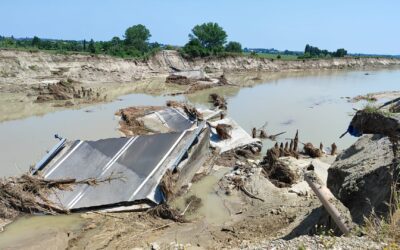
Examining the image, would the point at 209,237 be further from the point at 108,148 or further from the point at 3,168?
the point at 3,168

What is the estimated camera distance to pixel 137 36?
64938 millimetres

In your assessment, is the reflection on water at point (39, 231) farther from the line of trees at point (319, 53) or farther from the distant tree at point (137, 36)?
the line of trees at point (319, 53)

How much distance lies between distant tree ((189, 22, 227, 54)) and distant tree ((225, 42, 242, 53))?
1249mm

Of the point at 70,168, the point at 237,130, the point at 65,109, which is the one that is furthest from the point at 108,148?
the point at 65,109

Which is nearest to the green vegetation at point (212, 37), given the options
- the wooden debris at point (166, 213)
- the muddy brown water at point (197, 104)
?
the muddy brown water at point (197, 104)

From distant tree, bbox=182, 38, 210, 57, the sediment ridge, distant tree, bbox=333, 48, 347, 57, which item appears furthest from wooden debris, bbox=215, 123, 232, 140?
distant tree, bbox=333, 48, 347, 57

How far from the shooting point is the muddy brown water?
8578mm

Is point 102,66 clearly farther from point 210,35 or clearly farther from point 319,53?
point 319,53

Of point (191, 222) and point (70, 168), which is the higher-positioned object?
point (70, 168)

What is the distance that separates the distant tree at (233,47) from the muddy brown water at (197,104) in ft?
108

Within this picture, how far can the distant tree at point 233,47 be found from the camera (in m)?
65.5

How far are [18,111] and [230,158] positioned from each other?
14.2 metres

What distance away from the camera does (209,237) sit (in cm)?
782

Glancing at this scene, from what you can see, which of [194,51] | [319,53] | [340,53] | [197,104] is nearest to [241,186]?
[197,104]
